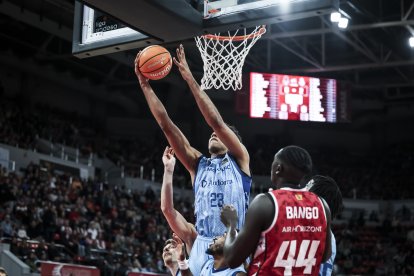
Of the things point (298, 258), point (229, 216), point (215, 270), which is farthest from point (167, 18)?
point (298, 258)

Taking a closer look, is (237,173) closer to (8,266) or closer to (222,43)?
(222,43)

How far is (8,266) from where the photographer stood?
1327 centimetres

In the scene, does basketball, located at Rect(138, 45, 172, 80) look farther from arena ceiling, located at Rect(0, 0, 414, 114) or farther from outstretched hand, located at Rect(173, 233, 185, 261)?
arena ceiling, located at Rect(0, 0, 414, 114)

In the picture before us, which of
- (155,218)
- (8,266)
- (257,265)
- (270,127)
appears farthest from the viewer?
(270,127)

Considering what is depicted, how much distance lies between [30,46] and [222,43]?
55.1 feet

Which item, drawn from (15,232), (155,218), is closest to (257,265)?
(15,232)

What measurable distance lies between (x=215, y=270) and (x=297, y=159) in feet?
4.21

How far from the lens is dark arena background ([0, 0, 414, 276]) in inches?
588

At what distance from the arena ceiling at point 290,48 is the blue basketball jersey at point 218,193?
47.1 ft

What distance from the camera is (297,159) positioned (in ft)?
11.8

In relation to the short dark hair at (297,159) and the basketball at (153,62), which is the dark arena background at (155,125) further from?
the short dark hair at (297,159)

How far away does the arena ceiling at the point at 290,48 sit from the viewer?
2016 centimetres

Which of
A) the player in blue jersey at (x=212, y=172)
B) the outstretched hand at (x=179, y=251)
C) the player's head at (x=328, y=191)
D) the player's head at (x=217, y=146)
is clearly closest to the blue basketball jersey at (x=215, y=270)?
the player in blue jersey at (x=212, y=172)

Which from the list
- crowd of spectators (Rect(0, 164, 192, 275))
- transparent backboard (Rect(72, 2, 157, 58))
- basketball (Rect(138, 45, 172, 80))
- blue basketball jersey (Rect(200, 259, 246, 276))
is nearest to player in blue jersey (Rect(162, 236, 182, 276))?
blue basketball jersey (Rect(200, 259, 246, 276))
